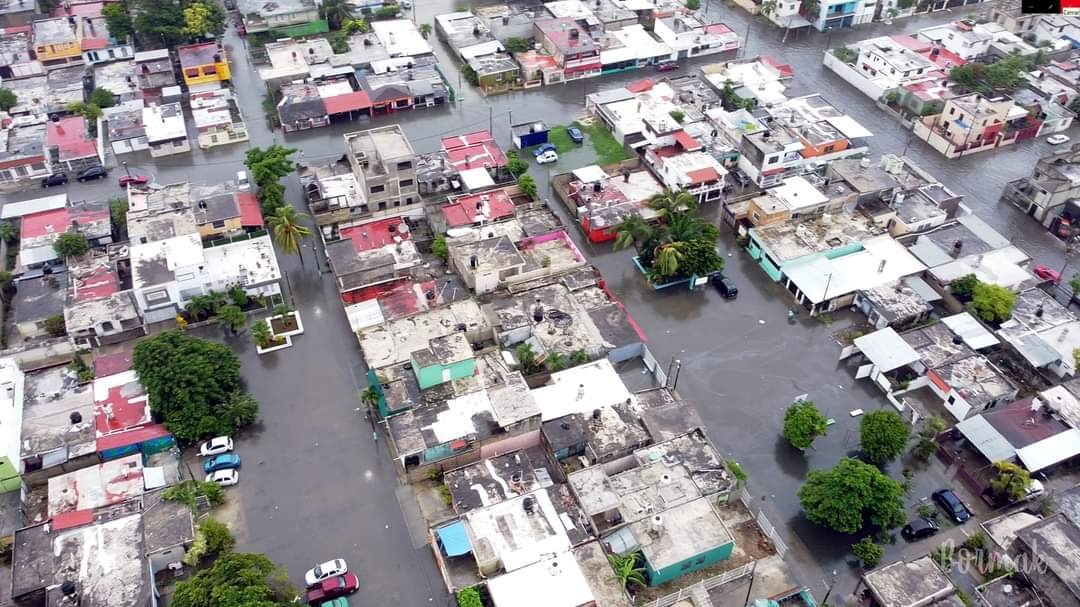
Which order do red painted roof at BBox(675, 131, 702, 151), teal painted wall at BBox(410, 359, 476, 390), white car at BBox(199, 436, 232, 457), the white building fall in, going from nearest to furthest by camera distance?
white car at BBox(199, 436, 232, 457) → teal painted wall at BBox(410, 359, 476, 390) → the white building → red painted roof at BBox(675, 131, 702, 151)

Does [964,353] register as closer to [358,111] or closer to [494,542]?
[494,542]

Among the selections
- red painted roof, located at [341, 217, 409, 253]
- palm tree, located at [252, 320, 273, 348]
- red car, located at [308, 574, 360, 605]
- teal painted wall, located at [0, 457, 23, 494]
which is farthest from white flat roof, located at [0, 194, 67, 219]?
red car, located at [308, 574, 360, 605]

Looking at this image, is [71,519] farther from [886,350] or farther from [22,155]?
[886,350]

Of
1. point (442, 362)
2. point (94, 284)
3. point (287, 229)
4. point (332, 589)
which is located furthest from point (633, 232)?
point (94, 284)

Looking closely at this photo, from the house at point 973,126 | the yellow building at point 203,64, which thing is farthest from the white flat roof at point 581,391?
the yellow building at point 203,64

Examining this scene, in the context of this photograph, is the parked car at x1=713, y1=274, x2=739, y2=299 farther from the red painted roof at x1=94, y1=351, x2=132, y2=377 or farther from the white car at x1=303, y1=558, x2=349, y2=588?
the red painted roof at x1=94, y1=351, x2=132, y2=377

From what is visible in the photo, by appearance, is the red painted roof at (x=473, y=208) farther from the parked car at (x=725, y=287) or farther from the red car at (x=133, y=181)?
the red car at (x=133, y=181)

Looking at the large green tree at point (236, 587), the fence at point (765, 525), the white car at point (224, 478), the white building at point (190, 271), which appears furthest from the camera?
the white building at point (190, 271)

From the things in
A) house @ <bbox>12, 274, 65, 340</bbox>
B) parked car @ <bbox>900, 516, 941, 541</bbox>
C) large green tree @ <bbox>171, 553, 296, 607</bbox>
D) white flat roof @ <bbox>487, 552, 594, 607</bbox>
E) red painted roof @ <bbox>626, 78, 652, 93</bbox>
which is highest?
red painted roof @ <bbox>626, 78, 652, 93</bbox>
